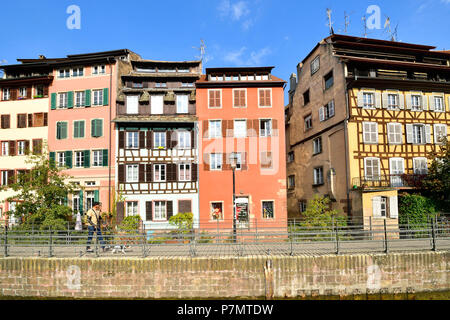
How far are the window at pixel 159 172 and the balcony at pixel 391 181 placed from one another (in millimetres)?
13553

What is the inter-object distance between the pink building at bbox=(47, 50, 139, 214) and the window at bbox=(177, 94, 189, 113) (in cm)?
480

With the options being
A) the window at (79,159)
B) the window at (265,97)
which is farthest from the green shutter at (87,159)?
the window at (265,97)

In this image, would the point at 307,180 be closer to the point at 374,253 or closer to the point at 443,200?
the point at 443,200

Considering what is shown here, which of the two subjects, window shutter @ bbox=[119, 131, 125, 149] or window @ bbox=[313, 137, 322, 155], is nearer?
window shutter @ bbox=[119, 131, 125, 149]

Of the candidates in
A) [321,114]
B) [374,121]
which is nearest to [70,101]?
[321,114]

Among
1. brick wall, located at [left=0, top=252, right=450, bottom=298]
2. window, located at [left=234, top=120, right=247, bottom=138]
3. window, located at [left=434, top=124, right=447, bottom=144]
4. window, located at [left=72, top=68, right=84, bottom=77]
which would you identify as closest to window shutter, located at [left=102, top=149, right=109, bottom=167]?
window, located at [left=72, top=68, right=84, bottom=77]

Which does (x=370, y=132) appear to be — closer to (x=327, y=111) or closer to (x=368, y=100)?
(x=368, y=100)

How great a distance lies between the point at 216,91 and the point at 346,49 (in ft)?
38.4

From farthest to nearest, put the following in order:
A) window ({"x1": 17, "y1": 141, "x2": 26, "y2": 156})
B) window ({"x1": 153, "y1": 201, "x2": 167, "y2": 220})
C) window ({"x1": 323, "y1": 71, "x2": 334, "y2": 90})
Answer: window ({"x1": 323, "y1": 71, "x2": 334, "y2": 90}) < window ({"x1": 17, "y1": 141, "x2": 26, "y2": 156}) < window ({"x1": 153, "y1": 201, "x2": 167, "y2": 220})

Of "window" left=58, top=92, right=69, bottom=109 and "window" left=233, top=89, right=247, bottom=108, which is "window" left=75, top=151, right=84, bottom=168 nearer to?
"window" left=58, top=92, right=69, bottom=109

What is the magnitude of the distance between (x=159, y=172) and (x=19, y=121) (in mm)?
12269

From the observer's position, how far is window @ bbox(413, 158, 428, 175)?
67.2ft
